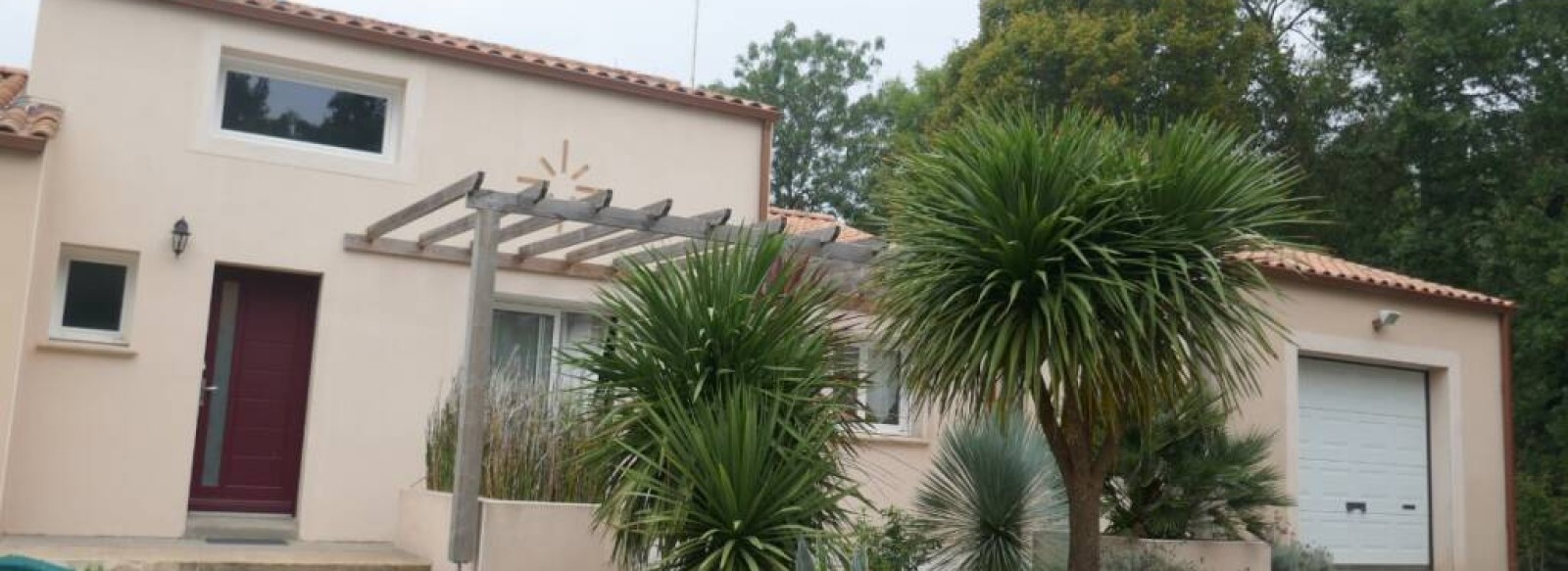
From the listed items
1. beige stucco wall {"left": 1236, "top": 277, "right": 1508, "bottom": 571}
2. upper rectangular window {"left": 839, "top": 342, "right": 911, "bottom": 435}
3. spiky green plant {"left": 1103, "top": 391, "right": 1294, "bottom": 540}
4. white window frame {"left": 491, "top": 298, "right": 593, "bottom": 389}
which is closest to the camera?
upper rectangular window {"left": 839, "top": 342, "right": 911, "bottom": 435}

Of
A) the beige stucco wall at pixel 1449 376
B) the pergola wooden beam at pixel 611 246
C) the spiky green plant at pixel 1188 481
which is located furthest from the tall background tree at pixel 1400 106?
the pergola wooden beam at pixel 611 246

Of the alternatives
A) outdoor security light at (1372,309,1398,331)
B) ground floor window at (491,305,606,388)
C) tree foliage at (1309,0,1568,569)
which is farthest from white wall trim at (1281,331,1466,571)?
ground floor window at (491,305,606,388)

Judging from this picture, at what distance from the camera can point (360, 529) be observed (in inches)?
447

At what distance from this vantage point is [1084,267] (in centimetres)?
819

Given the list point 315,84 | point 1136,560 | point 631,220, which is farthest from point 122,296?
point 1136,560

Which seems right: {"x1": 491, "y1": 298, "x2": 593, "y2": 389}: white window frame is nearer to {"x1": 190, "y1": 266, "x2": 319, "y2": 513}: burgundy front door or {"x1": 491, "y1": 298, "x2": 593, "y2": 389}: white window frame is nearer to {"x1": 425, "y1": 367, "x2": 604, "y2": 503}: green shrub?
{"x1": 190, "y1": 266, "x2": 319, "y2": 513}: burgundy front door

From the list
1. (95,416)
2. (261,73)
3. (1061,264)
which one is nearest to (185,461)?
(95,416)

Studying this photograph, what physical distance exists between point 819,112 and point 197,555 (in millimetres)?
30349

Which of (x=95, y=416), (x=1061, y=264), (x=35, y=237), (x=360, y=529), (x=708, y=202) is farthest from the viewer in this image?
(x=708, y=202)

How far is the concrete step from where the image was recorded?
29.1ft

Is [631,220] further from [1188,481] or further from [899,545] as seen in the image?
[1188,481]

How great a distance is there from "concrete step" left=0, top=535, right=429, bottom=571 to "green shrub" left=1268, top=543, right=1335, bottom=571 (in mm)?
7222

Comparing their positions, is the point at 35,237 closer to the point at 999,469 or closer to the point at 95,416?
the point at 95,416

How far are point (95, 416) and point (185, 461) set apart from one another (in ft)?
2.34
